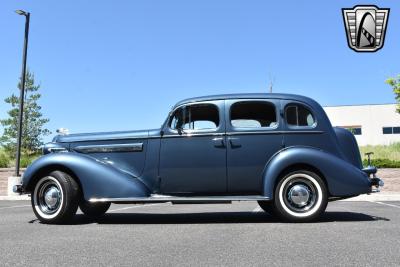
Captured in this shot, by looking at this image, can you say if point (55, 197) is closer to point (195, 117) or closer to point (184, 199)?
point (184, 199)

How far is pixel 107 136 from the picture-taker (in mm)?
7305

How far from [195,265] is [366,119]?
5796 centimetres

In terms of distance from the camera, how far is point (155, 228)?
6355 millimetres

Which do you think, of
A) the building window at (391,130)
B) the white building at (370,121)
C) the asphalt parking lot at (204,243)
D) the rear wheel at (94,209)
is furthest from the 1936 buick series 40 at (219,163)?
the building window at (391,130)

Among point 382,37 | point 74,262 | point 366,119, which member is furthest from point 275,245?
point 366,119

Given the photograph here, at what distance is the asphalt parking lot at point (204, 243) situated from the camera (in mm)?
4074

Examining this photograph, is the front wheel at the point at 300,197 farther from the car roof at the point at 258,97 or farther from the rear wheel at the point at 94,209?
the rear wheel at the point at 94,209

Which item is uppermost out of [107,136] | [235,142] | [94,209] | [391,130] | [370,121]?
[370,121]

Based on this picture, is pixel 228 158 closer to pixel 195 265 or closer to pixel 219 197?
pixel 219 197

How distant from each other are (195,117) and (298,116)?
1.59 m

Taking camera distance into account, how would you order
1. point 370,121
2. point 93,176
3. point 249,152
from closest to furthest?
point 249,152, point 93,176, point 370,121

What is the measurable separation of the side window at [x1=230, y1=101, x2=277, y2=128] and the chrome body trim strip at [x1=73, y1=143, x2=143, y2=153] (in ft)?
5.06

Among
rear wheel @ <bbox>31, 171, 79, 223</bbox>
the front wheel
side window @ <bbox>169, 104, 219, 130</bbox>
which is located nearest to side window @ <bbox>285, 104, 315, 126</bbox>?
the front wheel

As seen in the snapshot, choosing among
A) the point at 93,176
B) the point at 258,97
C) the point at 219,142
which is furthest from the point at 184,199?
the point at 258,97
